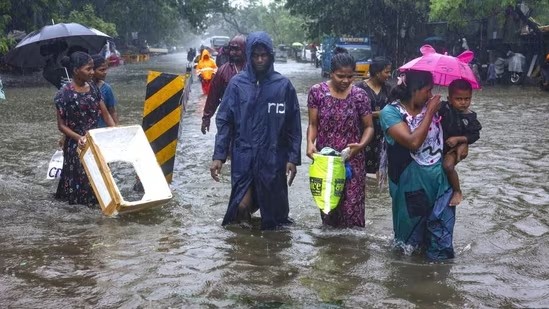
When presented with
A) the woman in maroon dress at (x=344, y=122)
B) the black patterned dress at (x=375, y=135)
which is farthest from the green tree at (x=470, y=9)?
the woman in maroon dress at (x=344, y=122)

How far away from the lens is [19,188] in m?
7.40

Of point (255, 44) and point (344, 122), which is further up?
point (255, 44)

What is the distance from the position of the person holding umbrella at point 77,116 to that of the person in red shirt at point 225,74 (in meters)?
1.10

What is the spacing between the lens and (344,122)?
5254 mm

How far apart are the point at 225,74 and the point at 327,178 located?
264 centimetres

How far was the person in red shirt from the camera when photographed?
7125mm

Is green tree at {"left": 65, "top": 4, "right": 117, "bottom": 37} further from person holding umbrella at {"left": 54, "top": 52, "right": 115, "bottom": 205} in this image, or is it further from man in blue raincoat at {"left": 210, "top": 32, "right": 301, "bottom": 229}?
man in blue raincoat at {"left": 210, "top": 32, "right": 301, "bottom": 229}

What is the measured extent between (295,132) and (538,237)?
85.2 inches

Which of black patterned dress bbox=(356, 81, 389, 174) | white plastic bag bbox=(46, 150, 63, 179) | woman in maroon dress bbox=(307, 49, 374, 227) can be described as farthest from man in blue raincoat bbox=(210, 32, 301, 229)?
white plastic bag bbox=(46, 150, 63, 179)

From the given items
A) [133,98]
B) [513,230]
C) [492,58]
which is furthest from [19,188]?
[492,58]

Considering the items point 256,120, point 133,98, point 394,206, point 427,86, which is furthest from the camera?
point 133,98

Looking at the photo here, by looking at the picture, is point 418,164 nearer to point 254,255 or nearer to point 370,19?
point 254,255

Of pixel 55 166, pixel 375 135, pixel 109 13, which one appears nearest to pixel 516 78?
pixel 375 135

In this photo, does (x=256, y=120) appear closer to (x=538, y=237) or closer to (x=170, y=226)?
(x=170, y=226)
